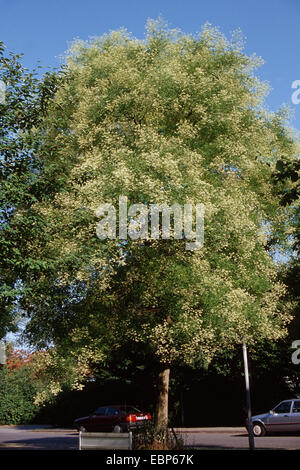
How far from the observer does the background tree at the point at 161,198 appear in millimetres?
17062

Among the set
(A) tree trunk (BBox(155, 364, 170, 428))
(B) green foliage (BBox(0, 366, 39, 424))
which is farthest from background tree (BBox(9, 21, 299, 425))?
(B) green foliage (BBox(0, 366, 39, 424))

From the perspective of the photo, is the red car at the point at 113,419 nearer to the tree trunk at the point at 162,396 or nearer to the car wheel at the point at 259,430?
the tree trunk at the point at 162,396

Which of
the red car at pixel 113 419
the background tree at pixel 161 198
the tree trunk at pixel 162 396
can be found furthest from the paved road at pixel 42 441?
the background tree at pixel 161 198

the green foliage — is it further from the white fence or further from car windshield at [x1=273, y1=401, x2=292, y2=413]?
the white fence

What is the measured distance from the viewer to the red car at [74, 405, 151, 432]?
946 inches

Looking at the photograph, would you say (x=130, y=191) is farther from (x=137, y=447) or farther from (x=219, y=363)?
(x=219, y=363)

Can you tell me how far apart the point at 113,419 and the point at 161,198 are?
1402cm

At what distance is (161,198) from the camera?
16531 millimetres

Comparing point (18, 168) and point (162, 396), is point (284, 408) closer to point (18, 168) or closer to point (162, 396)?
point (162, 396)

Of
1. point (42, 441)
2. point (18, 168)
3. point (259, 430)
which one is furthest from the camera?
point (42, 441)

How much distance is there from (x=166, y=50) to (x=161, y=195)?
996 centimetres

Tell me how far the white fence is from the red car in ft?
42.0

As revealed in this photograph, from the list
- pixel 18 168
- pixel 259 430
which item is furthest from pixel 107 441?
pixel 259 430
